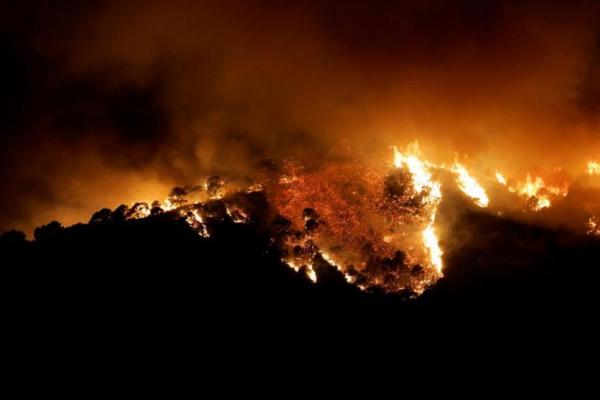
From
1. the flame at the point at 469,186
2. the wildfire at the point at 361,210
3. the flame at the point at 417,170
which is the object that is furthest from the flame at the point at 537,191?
the flame at the point at 417,170

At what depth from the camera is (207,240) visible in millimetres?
28016

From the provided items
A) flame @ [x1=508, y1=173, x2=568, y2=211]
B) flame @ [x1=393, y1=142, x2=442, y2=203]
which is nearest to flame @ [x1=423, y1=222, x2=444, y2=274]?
flame @ [x1=393, y1=142, x2=442, y2=203]

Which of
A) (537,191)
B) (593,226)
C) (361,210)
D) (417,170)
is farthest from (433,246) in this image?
(593,226)

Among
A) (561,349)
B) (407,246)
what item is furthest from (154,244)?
(561,349)

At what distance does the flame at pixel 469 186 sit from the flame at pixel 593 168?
523cm

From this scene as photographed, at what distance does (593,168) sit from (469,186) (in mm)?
6103

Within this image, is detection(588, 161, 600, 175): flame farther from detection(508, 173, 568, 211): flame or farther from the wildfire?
detection(508, 173, 568, 211): flame

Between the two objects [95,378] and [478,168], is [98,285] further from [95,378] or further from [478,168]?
[478,168]

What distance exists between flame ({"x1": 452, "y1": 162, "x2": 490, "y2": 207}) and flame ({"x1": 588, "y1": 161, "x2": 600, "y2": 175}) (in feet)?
17.2

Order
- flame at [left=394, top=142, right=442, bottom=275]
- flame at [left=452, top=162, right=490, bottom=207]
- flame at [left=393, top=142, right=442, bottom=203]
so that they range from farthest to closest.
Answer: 1. flame at [left=393, top=142, right=442, bottom=203]
2. flame at [left=452, top=162, right=490, bottom=207]
3. flame at [left=394, top=142, right=442, bottom=275]

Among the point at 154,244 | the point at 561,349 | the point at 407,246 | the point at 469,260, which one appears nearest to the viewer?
the point at 561,349

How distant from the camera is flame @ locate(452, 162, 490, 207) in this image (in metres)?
27.2

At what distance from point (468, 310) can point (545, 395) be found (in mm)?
4643

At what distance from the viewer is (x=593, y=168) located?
86.3 ft
